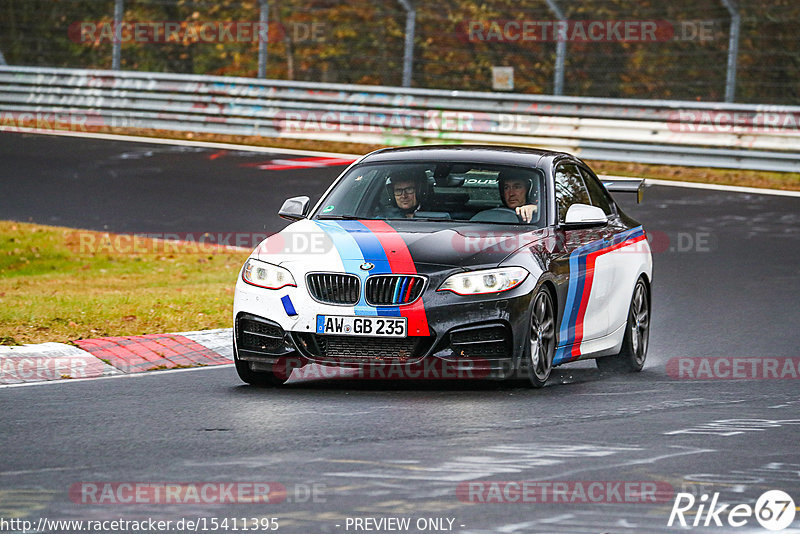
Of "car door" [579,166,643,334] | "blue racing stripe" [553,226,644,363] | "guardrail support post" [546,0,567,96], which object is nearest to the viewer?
"blue racing stripe" [553,226,644,363]

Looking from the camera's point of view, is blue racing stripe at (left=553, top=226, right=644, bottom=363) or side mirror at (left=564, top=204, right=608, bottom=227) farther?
side mirror at (left=564, top=204, right=608, bottom=227)

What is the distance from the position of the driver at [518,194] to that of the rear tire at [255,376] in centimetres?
194

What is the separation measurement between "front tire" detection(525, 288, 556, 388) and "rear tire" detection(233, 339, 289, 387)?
1.64 metres

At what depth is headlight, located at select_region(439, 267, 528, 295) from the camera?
29.2 ft

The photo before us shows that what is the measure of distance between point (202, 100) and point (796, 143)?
1087cm

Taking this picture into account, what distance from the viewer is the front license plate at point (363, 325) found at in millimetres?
8867

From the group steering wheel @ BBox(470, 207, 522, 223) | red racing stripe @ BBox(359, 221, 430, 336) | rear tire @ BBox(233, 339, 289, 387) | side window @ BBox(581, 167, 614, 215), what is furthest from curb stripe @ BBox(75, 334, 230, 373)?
side window @ BBox(581, 167, 614, 215)

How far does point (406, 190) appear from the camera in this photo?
10.4 m

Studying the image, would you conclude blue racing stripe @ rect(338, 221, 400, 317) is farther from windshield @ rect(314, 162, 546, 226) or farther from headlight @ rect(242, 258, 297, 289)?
windshield @ rect(314, 162, 546, 226)

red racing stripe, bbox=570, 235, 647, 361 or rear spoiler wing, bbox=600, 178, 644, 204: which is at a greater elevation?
rear spoiler wing, bbox=600, 178, 644, 204

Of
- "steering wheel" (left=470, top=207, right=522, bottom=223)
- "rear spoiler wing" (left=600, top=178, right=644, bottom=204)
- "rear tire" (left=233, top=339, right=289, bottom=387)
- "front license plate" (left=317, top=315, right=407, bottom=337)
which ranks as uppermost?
"rear spoiler wing" (left=600, top=178, right=644, bottom=204)

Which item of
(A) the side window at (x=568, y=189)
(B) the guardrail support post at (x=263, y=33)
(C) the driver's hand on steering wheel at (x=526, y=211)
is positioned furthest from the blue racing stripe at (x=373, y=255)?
(B) the guardrail support post at (x=263, y=33)

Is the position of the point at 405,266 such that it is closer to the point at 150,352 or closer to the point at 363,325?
the point at 363,325

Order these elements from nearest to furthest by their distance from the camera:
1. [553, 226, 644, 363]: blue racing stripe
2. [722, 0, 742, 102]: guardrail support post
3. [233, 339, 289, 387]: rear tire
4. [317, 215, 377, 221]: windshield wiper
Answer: [233, 339, 289, 387]: rear tire, [553, 226, 644, 363]: blue racing stripe, [317, 215, 377, 221]: windshield wiper, [722, 0, 742, 102]: guardrail support post
